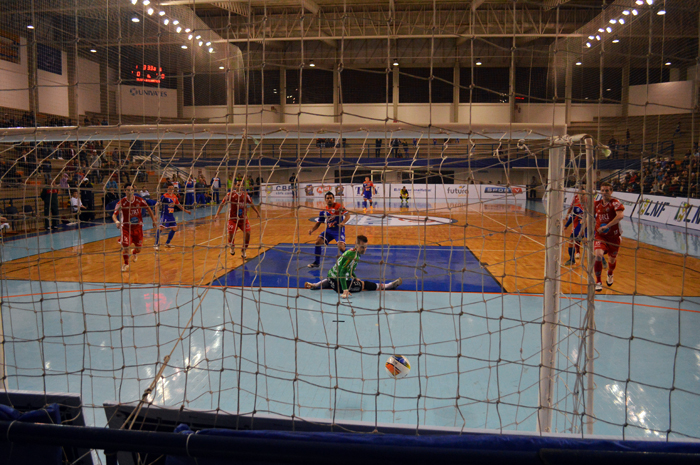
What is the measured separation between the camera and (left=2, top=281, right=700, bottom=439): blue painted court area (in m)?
3.38

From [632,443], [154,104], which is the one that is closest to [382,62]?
[154,104]

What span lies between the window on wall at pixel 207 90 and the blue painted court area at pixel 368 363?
695 inches

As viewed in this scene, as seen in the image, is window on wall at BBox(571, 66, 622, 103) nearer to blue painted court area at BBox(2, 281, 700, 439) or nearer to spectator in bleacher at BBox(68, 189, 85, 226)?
blue painted court area at BBox(2, 281, 700, 439)

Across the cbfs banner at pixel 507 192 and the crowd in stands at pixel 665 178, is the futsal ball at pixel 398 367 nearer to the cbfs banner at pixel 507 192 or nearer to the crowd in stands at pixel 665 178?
the cbfs banner at pixel 507 192

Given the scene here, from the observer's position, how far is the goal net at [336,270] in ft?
10.1

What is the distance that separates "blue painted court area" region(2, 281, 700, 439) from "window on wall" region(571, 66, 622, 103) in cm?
1490

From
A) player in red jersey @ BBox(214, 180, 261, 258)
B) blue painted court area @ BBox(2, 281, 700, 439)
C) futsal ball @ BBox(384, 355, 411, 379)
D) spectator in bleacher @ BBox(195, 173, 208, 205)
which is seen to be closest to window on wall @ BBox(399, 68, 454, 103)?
spectator in bleacher @ BBox(195, 173, 208, 205)

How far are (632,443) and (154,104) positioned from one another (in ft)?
66.3

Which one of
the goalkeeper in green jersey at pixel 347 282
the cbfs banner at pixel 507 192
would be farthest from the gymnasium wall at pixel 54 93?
the cbfs banner at pixel 507 192

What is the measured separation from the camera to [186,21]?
1811cm

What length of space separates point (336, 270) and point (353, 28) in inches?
737

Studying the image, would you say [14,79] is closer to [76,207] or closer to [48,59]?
[48,59]

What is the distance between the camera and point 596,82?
65.0 feet

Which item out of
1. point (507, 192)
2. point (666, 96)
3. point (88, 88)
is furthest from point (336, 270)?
point (88, 88)
